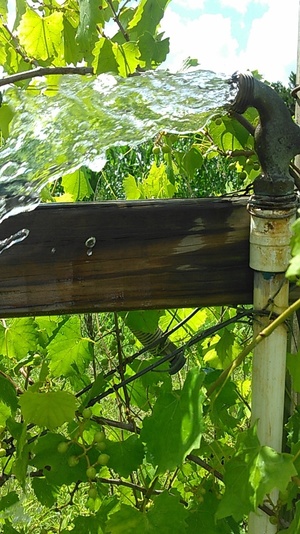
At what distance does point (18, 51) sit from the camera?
1.60 meters

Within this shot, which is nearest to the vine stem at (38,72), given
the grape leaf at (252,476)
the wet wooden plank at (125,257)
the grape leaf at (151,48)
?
the grape leaf at (151,48)

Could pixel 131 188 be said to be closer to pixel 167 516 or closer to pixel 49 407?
pixel 49 407

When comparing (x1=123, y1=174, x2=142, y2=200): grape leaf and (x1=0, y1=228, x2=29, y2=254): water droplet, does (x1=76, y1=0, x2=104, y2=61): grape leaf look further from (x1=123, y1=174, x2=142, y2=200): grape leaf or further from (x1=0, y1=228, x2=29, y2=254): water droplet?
(x1=0, y1=228, x2=29, y2=254): water droplet

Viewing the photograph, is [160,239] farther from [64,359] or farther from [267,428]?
[64,359]

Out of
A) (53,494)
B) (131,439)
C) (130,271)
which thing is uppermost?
(130,271)

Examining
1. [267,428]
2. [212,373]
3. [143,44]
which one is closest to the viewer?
[267,428]

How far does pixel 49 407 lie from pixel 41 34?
1000mm

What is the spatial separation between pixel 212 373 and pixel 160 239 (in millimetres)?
347

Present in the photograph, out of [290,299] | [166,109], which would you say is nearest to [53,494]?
[290,299]

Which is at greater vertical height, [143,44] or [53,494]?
[143,44]

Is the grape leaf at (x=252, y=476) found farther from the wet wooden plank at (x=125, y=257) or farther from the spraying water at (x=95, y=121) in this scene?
the spraying water at (x=95, y=121)

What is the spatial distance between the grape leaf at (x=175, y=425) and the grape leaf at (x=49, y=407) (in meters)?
0.14

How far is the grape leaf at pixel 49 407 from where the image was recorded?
100 centimetres

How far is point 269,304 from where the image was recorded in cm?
96
